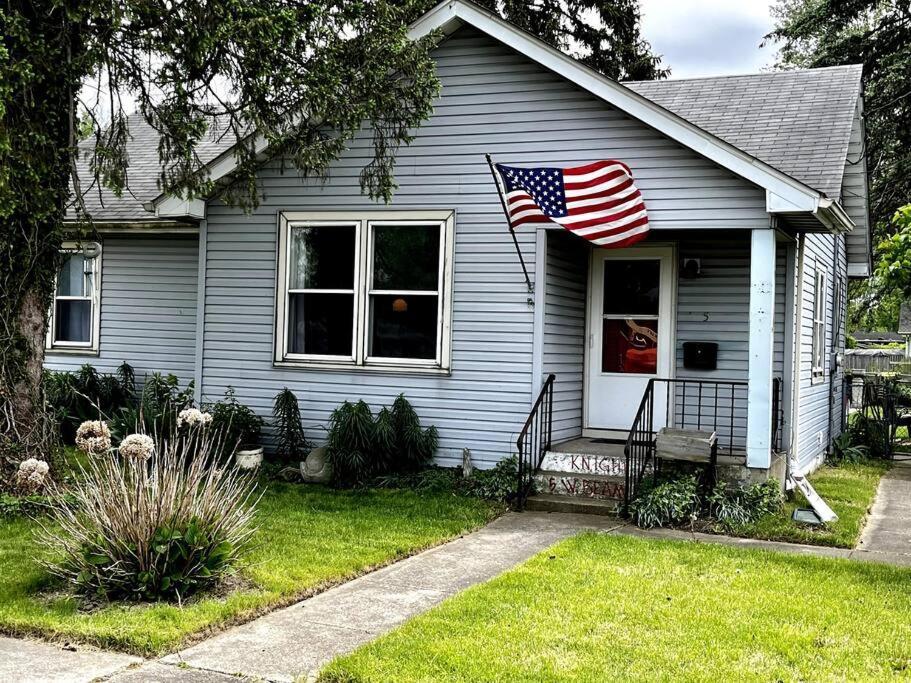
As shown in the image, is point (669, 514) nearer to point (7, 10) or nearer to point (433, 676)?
point (433, 676)

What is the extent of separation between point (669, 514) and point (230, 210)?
6165 mm

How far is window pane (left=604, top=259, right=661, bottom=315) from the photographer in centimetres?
1051

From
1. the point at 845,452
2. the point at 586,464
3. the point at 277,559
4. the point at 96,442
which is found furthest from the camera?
the point at 845,452

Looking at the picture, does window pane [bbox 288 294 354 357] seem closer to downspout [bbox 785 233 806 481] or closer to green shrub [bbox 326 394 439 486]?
green shrub [bbox 326 394 439 486]

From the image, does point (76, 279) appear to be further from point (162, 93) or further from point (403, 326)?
point (403, 326)

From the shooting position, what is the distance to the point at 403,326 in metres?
10.4

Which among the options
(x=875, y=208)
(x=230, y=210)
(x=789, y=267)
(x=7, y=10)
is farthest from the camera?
(x=875, y=208)

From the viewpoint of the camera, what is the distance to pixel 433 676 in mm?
4453

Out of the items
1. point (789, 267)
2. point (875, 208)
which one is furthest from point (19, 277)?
point (875, 208)

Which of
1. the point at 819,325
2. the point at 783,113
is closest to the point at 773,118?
the point at 783,113

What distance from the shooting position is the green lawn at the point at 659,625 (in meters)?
4.59

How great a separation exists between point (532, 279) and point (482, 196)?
1078mm

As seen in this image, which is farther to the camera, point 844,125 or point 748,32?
point 748,32

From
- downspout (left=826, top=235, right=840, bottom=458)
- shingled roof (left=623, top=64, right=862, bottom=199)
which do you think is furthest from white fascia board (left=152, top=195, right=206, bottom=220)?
downspout (left=826, top=235, right=840, bottom=458)
